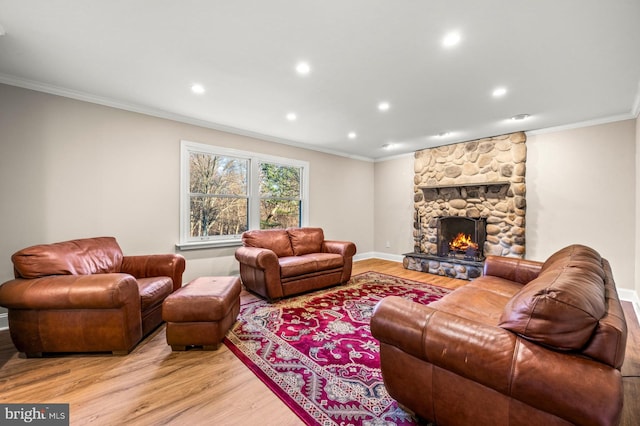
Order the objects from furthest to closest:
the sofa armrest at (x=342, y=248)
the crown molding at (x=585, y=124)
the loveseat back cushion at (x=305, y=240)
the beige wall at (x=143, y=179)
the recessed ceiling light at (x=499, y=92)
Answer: the loveseat back cushion at (x=305, y=240)
the sofa armrest at (x=342, y=248)
the crown molding at (x=585, y=124)
the recessed ceiling light at (x=499, y=92)
the beige wall at (x=143, y=179)

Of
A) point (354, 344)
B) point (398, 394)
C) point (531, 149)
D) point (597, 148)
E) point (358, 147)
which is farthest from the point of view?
point (358, 147)

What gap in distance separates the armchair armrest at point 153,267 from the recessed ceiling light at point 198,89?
192cm

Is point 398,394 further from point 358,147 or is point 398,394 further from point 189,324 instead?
point 358,147

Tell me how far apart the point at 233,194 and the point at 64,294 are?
2.61 meters

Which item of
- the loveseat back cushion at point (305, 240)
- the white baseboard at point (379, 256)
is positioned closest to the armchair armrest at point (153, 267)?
the loveseat back cushion at point (305, 240)

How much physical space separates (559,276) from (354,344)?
64.0 inches

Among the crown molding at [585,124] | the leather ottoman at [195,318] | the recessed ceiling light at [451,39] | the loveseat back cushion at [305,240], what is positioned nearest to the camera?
the recessed ceiling light at [451,39]

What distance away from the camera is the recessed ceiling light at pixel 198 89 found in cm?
284

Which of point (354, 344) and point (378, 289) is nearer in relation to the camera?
point (354, 344)

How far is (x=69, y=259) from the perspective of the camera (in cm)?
239

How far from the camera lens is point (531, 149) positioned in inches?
171

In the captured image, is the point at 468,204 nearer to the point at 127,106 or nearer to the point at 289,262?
the point at 289,262

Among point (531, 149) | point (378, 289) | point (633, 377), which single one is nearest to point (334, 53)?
point (378, 289)

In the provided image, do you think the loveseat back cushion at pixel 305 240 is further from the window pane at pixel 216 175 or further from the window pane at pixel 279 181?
the window pane at pixel 216 175
